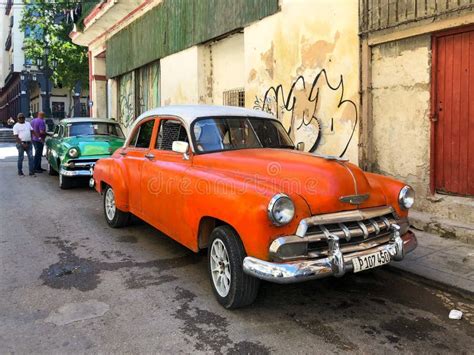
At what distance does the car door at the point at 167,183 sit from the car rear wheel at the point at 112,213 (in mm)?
1177

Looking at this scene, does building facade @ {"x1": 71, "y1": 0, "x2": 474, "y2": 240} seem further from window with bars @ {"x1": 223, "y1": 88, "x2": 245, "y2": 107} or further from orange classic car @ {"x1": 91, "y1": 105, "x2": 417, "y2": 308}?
orange classic car @ {"x1": 91, "y1": 105, "x2": 417, "y2": 308}

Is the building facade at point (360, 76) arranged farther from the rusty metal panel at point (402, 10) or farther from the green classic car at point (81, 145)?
the green classic car at point (81, 145)

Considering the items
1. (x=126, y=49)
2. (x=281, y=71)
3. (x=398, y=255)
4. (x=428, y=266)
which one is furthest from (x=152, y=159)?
(x=126, y=49)

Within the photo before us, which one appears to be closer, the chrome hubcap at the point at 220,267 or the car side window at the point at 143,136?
the chrome hubcap at the point at 220,267

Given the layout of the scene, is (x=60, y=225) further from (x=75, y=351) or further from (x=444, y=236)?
(x=444, y=236)

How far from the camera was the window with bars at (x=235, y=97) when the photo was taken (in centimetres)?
1138

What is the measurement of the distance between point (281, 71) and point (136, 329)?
692 centimetres

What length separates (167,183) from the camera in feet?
16.0

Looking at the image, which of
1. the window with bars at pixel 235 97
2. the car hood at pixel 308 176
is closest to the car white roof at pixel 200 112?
the car hood at pixel 308 176

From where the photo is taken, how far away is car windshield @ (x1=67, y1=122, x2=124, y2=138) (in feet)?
35.3

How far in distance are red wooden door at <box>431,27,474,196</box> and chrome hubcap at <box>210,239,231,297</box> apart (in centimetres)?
405

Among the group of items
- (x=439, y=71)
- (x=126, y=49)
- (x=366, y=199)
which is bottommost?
(x=366, y=199)

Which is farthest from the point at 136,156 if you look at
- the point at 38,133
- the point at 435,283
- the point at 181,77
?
the point at 38,133

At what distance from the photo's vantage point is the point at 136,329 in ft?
11.6
